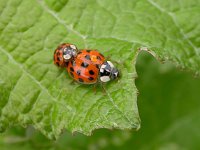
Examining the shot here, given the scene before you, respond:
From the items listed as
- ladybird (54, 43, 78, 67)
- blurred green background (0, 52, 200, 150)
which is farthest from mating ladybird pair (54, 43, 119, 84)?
blurred green background (0, 52, 200, 150)

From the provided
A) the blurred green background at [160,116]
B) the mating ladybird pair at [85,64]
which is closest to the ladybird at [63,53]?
the mating ladybird pair at [85,64]

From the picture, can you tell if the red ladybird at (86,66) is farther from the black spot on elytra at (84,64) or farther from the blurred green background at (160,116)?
the blurred green background at (160,116)

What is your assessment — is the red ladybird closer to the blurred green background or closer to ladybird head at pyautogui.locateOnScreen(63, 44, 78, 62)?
ladybird head at pyautogui.locateOnScreen(63, 44, 78, 62)

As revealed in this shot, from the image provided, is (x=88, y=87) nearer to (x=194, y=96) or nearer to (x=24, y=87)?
(x=24, y=87)

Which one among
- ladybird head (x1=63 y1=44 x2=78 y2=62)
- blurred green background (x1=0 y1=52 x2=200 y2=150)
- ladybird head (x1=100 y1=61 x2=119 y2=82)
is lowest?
blurred green background (x1=0 y1=52 x2=200 y2=150)

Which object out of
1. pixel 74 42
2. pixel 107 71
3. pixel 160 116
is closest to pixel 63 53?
pixel 74 42

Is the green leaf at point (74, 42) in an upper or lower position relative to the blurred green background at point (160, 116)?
upper

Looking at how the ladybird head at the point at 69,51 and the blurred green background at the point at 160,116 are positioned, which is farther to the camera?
the blurred green background at the point at 160,116
